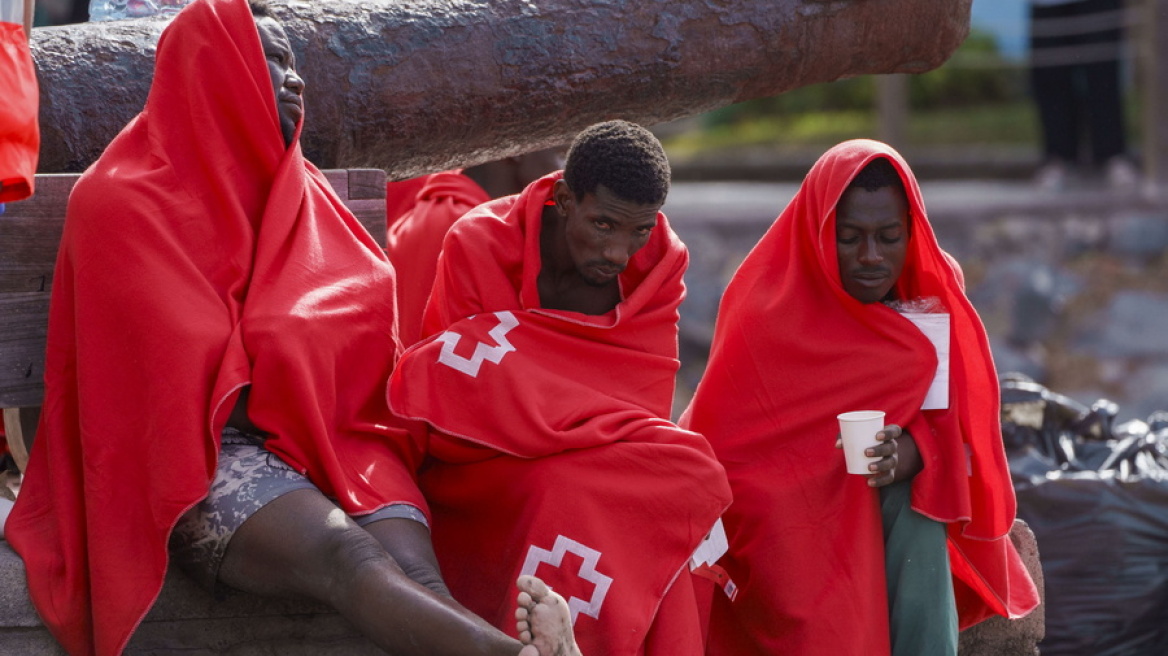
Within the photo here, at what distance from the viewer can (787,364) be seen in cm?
356

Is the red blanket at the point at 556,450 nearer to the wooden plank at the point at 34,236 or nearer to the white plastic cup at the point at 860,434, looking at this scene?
the white plastic cup at the point at 860,434

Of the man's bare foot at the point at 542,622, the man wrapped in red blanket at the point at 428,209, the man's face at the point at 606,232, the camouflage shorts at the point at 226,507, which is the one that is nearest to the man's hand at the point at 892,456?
the man's face at the point at 606,232

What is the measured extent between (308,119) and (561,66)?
74 centimetres

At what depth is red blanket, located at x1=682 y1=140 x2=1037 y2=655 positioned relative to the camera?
133 inches

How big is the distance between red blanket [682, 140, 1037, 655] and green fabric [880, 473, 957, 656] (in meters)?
0.04

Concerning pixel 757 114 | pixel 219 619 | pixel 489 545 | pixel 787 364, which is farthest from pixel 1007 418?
pixel 757 114

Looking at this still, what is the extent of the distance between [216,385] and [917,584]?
162 cm

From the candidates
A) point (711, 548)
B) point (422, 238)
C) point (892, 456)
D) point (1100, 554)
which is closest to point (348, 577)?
point (711, 548)

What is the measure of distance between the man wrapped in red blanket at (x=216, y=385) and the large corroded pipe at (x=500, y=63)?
60cm

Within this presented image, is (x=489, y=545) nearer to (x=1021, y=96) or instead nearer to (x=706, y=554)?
(x=706, y=554)

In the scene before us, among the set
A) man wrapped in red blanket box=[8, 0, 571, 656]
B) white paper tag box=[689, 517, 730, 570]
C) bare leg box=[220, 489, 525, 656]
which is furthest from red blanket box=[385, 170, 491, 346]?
bare leg box=[220, 489, 525, 656]

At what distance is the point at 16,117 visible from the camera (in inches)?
113

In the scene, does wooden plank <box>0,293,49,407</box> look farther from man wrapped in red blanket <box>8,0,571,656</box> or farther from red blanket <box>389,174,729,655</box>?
red blanket <box>389,174,729,655</box>

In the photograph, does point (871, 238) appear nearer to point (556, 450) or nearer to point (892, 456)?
point (892, 456)
